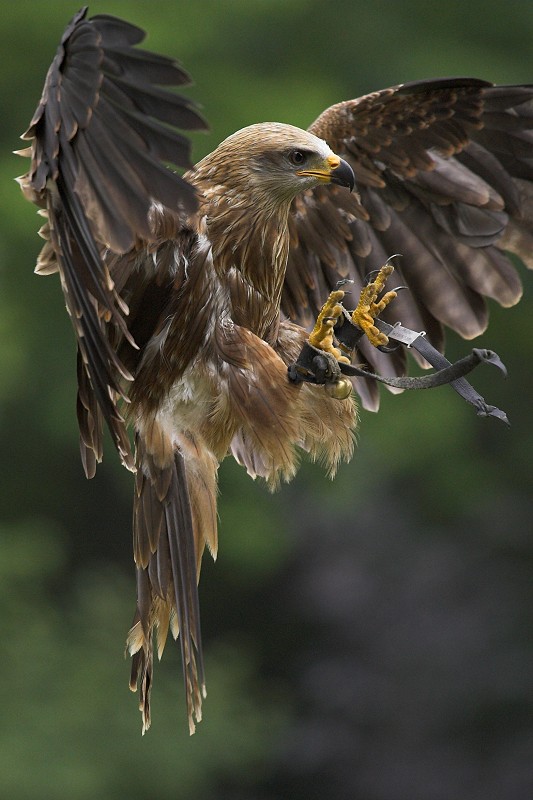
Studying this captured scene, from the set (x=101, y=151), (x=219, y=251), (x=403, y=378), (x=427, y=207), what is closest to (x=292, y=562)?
(x=427, y=207)

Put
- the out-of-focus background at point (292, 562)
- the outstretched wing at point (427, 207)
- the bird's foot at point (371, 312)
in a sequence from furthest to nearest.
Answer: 1. the out-of-focus background at point (292, 562)
2. the outstretched wing at point (427, 207)
3. the bird's foot at point (371, 312)

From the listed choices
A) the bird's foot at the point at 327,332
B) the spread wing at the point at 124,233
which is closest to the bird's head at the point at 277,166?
the spread wing at the point at 124,233

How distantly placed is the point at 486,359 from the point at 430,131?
1371 mm

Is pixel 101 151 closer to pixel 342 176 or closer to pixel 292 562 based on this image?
pixel 342 176

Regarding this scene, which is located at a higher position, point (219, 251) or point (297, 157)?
point (297, 157)

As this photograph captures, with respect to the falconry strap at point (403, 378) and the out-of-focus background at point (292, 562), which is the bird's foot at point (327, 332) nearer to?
the falconry strap at point (403, 378)

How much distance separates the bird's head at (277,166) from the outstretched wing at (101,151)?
62 centimetres

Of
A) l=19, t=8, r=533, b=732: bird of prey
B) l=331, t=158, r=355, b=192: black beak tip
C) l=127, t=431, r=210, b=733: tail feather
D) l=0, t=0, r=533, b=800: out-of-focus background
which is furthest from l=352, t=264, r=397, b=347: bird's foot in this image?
l=0, t=0, r=533, b=800: out-of-focus background

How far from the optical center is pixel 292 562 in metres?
9.90

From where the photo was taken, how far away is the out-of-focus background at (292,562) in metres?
7.93

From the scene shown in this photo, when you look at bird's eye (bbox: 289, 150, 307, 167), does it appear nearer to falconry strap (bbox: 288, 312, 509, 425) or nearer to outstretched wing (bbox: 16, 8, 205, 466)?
falconry strap (bbox: 288, 312, 509, 425)

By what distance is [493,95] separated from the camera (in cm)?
410

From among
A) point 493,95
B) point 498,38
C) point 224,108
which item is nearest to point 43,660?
point 224,108

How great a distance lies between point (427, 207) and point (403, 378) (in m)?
1.29
